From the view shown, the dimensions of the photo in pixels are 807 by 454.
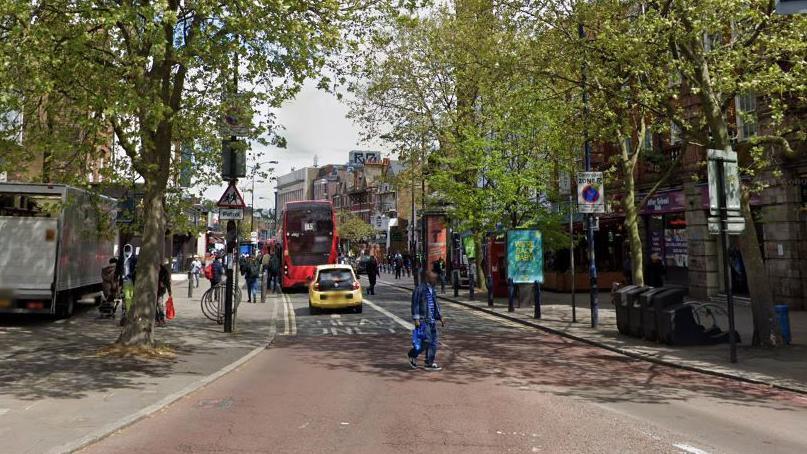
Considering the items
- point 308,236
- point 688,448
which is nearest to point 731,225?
point 688,448

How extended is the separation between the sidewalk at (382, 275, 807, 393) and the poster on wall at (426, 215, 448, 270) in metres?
18.6

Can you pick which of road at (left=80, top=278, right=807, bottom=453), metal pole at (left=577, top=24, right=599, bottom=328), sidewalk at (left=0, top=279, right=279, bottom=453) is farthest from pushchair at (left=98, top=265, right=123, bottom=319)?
metal pole at (left=577, top=24, right=599, bottom=328)

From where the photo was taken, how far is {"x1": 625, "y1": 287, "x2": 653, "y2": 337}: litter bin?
13.3 m

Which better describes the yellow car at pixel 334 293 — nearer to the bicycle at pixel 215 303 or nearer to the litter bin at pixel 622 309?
the bicycle at pixel 215 303

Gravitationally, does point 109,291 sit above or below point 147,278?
below

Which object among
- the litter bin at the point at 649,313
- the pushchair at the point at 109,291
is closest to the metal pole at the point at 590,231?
the litter bin at the point at 649,313

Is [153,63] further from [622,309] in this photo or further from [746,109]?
[746,109]

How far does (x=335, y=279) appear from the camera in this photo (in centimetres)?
1941

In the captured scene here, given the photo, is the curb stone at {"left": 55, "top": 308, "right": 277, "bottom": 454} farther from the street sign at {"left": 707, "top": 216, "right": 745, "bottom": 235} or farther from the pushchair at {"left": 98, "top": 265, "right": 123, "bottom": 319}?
the street sign at {"left": 707, "top": 216, "right": 745, "bottom": 235}

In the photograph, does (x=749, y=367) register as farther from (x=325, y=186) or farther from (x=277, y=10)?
(x=325, y=186)

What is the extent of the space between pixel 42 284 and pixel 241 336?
493 centimetres

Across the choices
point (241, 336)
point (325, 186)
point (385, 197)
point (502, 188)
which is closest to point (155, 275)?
point (241, 336)

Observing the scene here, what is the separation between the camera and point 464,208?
946 inches

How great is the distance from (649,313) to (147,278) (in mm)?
10248
